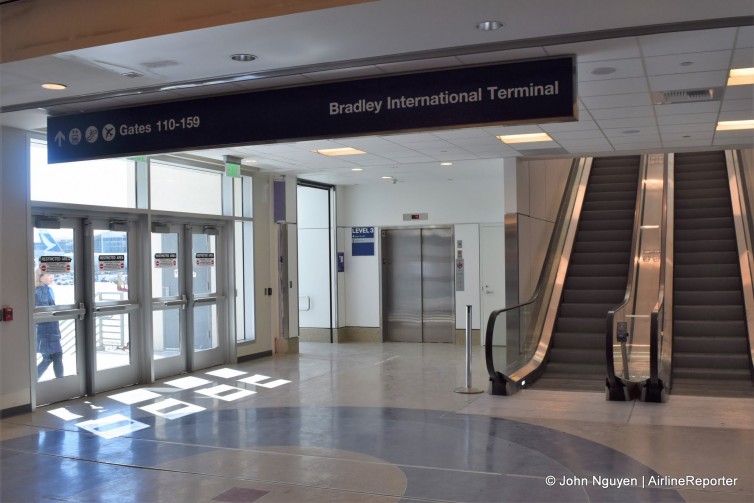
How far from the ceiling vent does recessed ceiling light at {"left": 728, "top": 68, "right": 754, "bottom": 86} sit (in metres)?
0.23

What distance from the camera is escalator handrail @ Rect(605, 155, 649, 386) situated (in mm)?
7895

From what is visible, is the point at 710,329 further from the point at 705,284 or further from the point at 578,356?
the point at 578,356

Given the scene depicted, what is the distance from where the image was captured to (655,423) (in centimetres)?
673

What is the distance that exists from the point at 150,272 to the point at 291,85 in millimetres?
4756

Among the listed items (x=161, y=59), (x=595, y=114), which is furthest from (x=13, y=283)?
(x=595, y=114)

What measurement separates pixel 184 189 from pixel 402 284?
5.19 metres

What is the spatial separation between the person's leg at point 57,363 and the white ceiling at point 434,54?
2645mm

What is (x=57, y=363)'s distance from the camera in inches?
325

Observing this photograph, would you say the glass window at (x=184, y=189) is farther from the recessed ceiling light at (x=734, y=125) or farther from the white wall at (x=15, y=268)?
the recessed ceiling light at (x=734, y=125)

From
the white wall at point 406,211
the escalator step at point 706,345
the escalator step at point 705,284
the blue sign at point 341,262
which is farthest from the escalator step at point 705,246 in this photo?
the blue sign at point 341,262

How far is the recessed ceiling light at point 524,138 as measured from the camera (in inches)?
340

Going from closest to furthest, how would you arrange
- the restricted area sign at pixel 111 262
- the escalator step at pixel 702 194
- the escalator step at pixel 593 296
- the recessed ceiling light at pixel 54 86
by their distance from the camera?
the recessed ceiling light at pixel 54 86
the restricted area sign at pixel 111 262
the escalator step at pixel 593 296
the escalator step at pixel 702 194

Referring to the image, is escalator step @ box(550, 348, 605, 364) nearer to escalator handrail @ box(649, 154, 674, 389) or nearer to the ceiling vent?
escalator handrail @ box(649, 154, 674, 389)

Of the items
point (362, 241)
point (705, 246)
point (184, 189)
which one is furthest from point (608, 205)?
point (184, 189)
